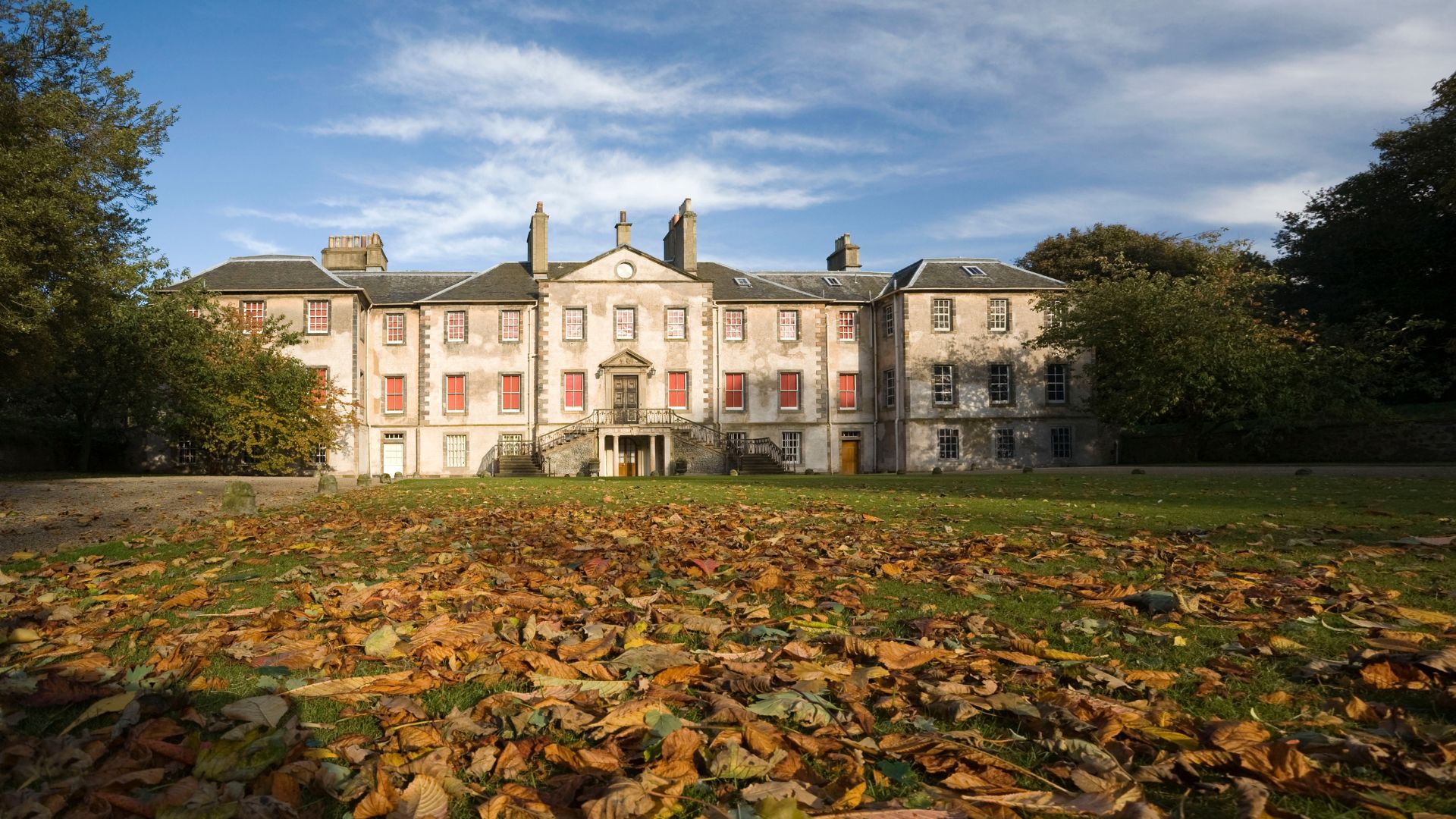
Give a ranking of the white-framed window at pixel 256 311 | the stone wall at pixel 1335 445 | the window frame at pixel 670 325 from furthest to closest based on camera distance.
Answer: the window frame at pixel 670 325, the white-framed window at pixel 256 311, the stone wall at pixel 1335 445

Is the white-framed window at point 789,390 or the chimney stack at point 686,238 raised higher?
the chimney stack at point 686,238

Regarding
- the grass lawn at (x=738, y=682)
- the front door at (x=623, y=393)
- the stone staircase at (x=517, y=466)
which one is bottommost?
the stone staircase at (x=517, y=466)

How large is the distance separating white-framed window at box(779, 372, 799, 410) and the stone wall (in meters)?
16.8

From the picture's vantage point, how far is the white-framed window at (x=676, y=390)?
36500 millimetres

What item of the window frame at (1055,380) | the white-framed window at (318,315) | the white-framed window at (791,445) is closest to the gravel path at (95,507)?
the white-framed window at (318,315)

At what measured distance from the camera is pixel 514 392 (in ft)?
119

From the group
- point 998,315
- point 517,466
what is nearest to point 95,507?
point 517,466

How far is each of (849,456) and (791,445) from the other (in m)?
3.26

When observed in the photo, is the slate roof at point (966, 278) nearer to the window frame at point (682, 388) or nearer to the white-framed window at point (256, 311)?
the window frame at point (682, 388)

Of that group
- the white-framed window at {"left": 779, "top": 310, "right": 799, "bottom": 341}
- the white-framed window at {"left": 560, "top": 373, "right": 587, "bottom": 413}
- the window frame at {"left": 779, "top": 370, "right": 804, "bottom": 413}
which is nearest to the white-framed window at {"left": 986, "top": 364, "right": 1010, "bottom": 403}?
the window frame at {"left": 779, "top": 370, "right": 804, "bottom": 413}

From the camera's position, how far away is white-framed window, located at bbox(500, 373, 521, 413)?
36.2m

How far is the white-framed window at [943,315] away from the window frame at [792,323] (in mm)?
6073

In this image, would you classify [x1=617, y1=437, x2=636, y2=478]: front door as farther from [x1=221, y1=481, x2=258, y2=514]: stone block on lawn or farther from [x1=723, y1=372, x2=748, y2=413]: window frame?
[x1=221, y1=481, x2=258, y2=514]: stone block on lawn

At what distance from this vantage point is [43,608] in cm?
416
